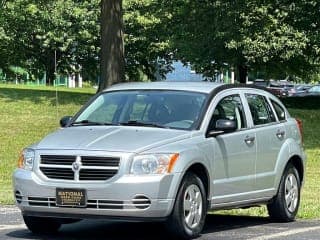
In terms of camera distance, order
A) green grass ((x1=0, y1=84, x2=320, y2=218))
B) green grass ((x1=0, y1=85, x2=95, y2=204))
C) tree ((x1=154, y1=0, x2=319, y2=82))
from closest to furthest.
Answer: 1. green grass ((x1=0, y1=84, x2=320, y2=218))
2. green grass ((x1=0, y1=85, x2=95, y2=204))
3. tree ((x1=154, y1=0, x2=319, y2=82))

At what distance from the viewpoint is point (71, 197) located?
8172mm

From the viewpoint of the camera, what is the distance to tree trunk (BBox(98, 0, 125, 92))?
2353 centimetres

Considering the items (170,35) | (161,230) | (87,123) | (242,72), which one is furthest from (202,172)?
(242,72)

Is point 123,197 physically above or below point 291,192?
above

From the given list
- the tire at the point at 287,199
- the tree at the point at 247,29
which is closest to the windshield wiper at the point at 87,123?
the tire at the point at 287,199

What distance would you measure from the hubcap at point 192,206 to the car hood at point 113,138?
577 mm

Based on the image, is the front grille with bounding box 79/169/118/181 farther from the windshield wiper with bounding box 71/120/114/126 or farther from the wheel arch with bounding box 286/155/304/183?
the wheel arch with bounding box 286/155/304/183

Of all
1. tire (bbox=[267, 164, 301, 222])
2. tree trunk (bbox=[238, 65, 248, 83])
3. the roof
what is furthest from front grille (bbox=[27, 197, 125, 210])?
tree trunk (bbox=[238, 65, 248, 83])

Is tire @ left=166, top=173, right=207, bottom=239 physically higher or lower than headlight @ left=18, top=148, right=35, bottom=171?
lower

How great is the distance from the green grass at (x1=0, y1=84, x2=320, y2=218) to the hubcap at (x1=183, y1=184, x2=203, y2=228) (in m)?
5.08

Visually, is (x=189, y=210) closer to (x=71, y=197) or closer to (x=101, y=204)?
(x=101, y=204)

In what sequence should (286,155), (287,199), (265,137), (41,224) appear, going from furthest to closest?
(287,199)
(286,155)
(265,137)
(41,224)

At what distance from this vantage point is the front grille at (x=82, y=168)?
8125 millimetres

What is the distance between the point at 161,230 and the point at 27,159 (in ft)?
6.18
